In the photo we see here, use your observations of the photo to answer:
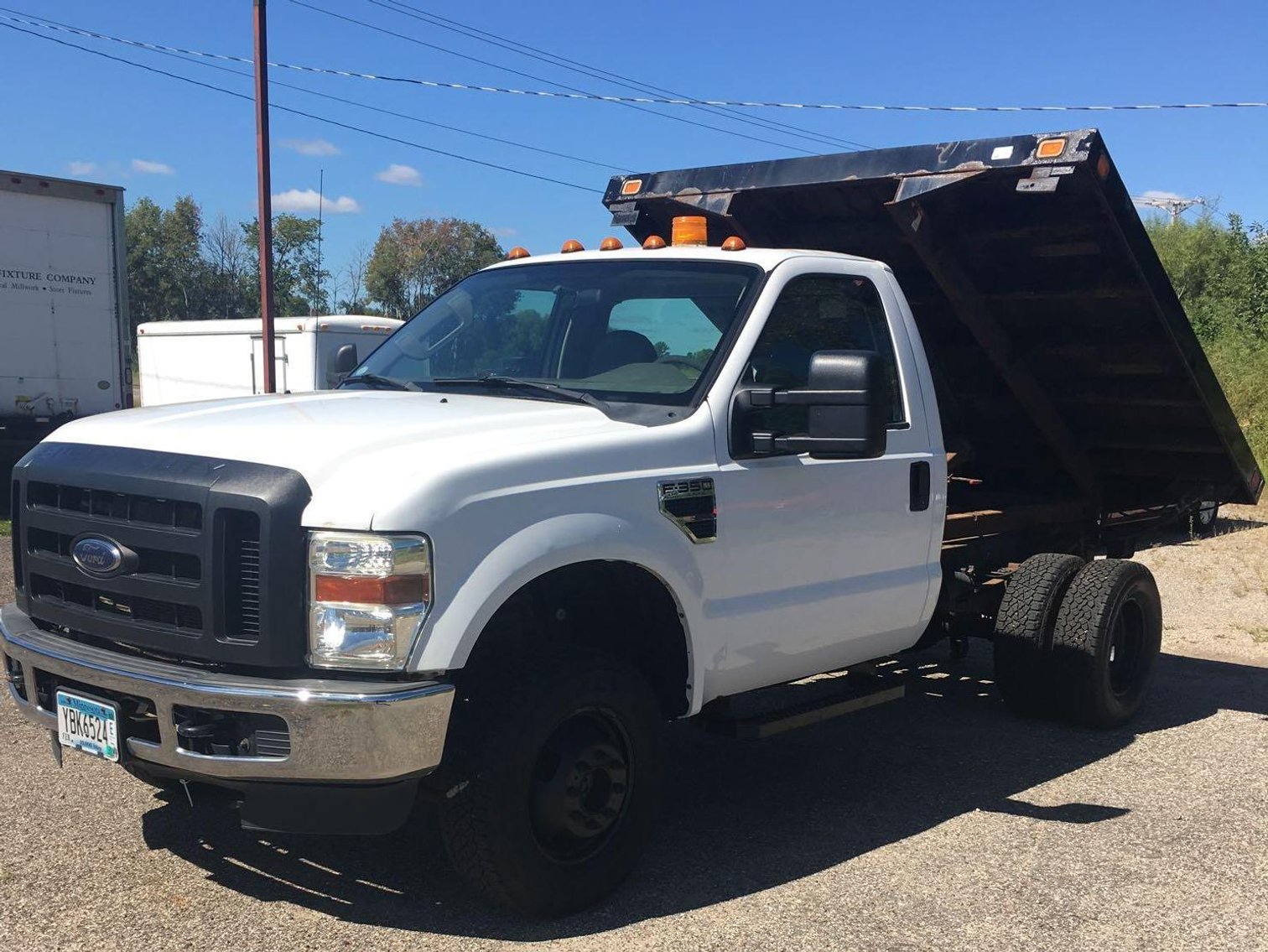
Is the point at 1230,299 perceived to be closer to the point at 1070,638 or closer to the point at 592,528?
the point at 1070,638

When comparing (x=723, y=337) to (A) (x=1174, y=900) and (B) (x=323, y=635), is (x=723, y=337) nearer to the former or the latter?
(B) (x=323, y=635)

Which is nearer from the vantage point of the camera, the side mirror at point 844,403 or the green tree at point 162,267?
the side mirror at point 844,403

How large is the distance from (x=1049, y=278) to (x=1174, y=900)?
306 centimetres

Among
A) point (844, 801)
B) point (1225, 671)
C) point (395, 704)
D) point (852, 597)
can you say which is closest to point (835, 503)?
point (852, 597)

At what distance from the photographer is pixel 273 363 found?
739 inches

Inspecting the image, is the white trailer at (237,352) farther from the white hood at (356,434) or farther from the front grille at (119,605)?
the front grille at (119,605)

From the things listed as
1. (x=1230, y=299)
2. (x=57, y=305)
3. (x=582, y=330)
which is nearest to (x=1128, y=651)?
(x=582, y=330)

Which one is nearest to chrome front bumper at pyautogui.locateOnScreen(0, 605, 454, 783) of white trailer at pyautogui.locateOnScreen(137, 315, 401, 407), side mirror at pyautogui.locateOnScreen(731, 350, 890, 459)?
side mirror at pyautogui.locateOnScreen(731, 350, 890, 459)

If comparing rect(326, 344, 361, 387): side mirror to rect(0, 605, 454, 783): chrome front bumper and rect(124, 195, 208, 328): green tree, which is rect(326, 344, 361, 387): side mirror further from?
rect(124, 195, 208, 328): green tree

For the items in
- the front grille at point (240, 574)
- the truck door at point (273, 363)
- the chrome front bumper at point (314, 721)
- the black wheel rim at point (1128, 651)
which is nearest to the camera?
the chrome front bumper at point (314, 721)

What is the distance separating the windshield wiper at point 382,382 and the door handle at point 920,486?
6.56ft

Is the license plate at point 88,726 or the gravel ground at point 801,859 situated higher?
the license plate at point 88,726

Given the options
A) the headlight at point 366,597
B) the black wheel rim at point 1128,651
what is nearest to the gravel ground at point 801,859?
the black wheel rim at point 1128,651

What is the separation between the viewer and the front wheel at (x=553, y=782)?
3.81 metres
